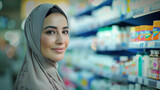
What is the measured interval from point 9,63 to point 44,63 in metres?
7.18

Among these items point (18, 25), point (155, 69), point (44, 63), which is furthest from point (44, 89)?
point (18, 25)

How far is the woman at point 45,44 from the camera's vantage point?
1.54 m

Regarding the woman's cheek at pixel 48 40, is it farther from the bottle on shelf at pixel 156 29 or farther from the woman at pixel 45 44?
the bottle on shelf at pixel 156 29

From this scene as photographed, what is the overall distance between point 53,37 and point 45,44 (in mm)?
86

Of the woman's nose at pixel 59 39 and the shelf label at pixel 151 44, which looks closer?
the woman's nose at pixel 59 39

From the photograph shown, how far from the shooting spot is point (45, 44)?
1576 mm

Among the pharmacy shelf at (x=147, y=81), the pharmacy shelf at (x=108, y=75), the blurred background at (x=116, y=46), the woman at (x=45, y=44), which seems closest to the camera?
the woman at (x=45, y=44)

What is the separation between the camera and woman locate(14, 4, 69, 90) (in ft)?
5.05

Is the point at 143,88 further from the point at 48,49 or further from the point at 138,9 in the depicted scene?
the point at 48,49

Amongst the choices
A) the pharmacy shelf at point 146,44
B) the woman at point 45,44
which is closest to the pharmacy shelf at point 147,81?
the pharmacy shelf at point 146,44

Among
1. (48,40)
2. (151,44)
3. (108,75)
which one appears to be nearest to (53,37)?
(48,40)

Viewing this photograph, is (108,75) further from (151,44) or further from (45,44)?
(45,44)

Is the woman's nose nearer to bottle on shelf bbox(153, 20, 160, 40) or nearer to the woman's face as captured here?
the woman's face

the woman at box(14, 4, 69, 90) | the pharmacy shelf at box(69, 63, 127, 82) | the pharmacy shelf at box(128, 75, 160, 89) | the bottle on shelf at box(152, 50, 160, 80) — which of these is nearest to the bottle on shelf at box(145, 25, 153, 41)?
the bottle on shelf at box(152, 50, 160, 80)
